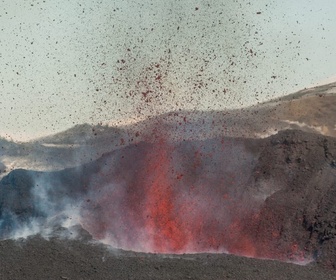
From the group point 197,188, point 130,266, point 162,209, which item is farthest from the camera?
point 197,188

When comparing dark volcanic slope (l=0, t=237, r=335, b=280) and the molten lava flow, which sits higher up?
the molten lava flow

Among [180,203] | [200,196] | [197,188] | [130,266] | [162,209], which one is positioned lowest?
[130,266]

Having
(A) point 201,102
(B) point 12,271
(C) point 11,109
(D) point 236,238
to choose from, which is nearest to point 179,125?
(A) point 201,102

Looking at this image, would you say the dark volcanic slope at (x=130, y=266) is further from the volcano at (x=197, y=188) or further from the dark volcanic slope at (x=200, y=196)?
the dark volcanic slope at (x=200, y=196)

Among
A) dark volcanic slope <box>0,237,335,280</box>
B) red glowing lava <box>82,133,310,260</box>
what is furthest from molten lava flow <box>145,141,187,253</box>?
dark volcanic slope <box>0,237,335,280</box>

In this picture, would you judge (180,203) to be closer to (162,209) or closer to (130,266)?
(162,209)

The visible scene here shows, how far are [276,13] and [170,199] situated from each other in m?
8.95

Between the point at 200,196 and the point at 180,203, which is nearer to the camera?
the point at 180,203

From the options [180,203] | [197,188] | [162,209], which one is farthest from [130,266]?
[197,188]

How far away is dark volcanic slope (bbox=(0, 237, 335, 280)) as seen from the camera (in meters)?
15.0

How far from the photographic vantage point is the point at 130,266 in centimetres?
1539

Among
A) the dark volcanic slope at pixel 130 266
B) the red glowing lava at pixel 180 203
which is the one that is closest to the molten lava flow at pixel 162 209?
the red glowing lava at pixel 180 203

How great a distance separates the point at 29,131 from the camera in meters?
20.6

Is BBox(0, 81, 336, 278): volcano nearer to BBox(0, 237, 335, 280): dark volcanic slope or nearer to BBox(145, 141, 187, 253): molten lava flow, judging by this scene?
BBox(145, 141, 187, 253): molten lava flow
